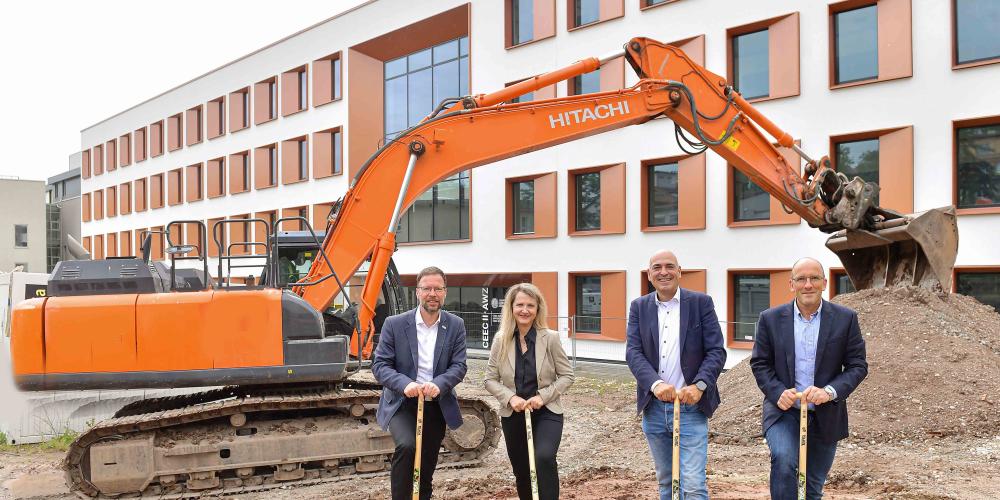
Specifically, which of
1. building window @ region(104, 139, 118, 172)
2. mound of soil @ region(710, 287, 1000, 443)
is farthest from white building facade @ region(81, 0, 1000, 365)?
building window @ region(104, 139, 118, 172)

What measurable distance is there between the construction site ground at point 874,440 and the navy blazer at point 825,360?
6.31 feet

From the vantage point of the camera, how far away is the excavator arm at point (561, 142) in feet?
25.0

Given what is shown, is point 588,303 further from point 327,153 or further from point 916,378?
point 327,153

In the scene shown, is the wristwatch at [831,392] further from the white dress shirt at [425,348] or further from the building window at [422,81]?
the building window at [422,81]

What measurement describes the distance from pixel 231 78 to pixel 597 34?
17990mm

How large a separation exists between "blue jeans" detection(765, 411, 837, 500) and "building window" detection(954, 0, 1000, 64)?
471 inches

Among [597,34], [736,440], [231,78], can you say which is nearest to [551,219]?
[597,34]

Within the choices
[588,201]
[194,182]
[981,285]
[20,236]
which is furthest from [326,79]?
[20,236]

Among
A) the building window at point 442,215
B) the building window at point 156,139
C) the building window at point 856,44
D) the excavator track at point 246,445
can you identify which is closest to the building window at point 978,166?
the building window at point 856,44

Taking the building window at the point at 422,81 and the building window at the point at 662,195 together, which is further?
the building window at the point at 422,81

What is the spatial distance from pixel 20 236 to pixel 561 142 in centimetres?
5248

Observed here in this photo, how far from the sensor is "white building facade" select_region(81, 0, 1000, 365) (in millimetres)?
13727

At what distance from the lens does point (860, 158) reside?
14.9 meters

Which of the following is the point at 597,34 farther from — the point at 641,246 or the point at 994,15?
the point at 994,15
